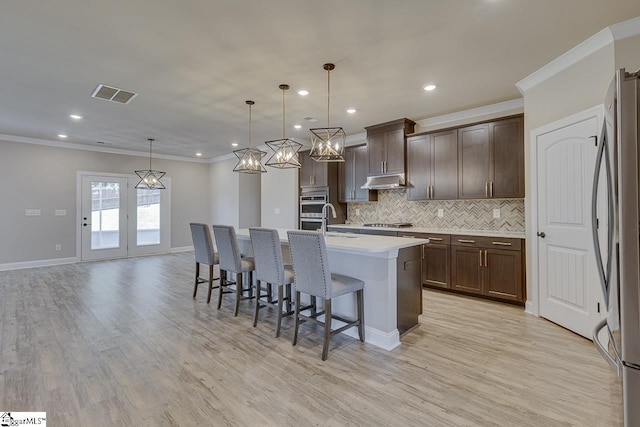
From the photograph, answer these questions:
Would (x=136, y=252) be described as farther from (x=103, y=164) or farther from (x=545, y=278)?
(x=545, y=278)

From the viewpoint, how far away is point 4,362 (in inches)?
95.8

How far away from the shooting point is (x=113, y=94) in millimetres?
3873

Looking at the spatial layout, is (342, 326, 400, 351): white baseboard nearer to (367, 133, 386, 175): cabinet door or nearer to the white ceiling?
the white ceiling

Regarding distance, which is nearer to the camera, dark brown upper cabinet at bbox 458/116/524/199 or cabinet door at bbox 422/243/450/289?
dark brown upper cabinet at bbox 458/116/524/199

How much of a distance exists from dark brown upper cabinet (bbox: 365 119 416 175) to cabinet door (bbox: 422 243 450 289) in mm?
1394

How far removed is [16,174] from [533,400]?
29.3 feet

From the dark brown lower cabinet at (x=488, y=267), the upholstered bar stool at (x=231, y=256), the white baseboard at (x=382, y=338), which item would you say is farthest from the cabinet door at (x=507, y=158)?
the upholstered bar stool at (x=231, y=256)

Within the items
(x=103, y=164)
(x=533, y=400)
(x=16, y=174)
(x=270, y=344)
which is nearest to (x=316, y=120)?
(x=270, y=344)

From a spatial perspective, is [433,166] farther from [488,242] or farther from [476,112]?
[488,242]

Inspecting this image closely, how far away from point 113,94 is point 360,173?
3.91 meters

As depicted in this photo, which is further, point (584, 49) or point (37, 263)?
point (37, 263)

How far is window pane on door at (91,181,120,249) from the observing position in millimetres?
7203

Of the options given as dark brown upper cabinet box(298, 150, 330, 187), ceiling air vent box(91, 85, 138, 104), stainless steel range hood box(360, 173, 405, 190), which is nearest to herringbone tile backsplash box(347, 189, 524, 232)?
stainless steel range hood box(360, 173, 405, 190)

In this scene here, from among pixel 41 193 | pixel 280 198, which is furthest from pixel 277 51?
pixel 41 193
